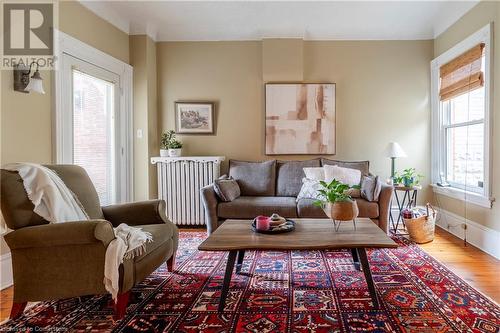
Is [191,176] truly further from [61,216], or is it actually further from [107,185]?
[61,216]

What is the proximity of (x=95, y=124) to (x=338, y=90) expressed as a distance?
3207 millimetres

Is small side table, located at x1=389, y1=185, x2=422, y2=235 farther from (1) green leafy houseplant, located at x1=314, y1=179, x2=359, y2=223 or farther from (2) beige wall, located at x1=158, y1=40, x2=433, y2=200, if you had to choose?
(1) green leafy houseplant, located at x1=314, y1=179, x2=359, y2=223

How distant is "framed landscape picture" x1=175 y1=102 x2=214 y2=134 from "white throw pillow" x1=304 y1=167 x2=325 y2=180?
1.51 meters

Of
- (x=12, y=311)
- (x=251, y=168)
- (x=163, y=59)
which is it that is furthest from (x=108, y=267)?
(x=163, y=59)

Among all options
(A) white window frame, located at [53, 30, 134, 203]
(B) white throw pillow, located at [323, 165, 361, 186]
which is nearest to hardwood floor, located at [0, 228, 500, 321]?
(B) white throw pillow, located at [323, 165, 361, 186]

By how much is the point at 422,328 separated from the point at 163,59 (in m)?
4.38

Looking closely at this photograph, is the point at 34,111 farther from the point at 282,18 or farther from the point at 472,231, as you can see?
the point at 472,231

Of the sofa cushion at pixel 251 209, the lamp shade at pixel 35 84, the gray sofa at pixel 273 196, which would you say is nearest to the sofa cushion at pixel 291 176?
the gray sofa at pixel 273 196

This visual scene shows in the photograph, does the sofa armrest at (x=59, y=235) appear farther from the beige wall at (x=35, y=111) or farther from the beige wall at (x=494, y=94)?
the beige wall at (x=494, y=94)

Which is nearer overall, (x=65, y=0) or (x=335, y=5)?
(x=65, y=0)

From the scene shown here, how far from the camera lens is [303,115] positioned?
4.54 meters

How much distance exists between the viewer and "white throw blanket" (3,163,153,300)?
1925 millimetres

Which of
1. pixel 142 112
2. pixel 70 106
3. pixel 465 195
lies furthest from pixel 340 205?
pixel 142 112

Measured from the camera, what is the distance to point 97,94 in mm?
3791
